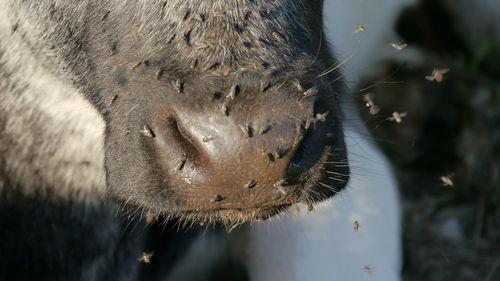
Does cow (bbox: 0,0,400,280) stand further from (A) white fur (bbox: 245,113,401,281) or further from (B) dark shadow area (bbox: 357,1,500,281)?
(B) dark shadow area (bbox: 357,1,500,281)

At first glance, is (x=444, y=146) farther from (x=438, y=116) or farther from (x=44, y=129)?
(x=44, y=129)

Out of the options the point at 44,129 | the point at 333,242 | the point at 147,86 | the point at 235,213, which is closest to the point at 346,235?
the point at 333,242

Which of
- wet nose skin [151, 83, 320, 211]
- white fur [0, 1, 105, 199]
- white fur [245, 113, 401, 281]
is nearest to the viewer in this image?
wet nose skin [151, 83, 320, 211]

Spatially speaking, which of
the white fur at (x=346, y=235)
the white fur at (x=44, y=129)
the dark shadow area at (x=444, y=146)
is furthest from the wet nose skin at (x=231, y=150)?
the dark shadow area at (x=444, y=146)

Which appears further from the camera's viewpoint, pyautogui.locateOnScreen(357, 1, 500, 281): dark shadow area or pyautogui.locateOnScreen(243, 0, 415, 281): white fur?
pyautogui.locateOnScreen(357, 1, 500, 281): dark shadow area

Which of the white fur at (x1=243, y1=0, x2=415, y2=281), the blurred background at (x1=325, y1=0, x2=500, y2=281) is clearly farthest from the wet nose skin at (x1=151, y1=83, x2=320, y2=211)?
the blurred background at (x1=325, y1=0, x2=500, y2=281)

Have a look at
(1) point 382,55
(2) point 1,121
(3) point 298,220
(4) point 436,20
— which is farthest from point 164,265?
(4) point 436,20

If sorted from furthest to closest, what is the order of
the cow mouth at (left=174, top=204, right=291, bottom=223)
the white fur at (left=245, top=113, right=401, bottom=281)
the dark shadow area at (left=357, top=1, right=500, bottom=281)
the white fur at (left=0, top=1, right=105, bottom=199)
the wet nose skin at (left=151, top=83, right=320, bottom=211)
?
the dark shadow area at (left=357, top=1, right=500, bottom=281) → the white fur at (left=245, top=113, right=401, bottom=281) → the white fur at (left=0, top=1, right=105, bottom=199) → the cow mouth at (left=174, top=204, right=291, bottom=223) → the wet nose skin at (left=151, top=83, right=320, bottom=211)

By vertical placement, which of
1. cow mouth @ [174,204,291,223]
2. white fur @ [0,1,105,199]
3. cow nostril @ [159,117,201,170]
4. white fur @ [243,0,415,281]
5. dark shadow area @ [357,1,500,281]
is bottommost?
dark shadow area @ [357,1,500,281]
